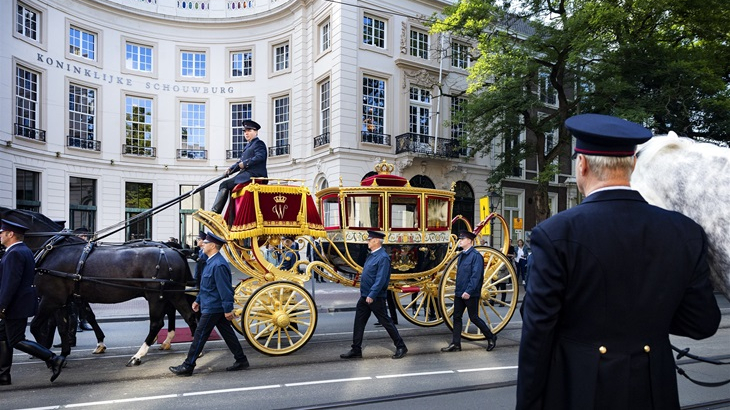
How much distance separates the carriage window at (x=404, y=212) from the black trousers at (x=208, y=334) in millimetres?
3437

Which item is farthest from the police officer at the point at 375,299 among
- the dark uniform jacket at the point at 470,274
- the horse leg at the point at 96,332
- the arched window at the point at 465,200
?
the arched window at the point at 465,200

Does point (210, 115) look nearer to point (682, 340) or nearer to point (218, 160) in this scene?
point (218, 160)

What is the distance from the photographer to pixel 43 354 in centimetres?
618

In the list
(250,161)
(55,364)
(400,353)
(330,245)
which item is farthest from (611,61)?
(55,364)

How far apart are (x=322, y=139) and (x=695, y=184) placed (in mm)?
22081

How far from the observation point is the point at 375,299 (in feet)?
25.6

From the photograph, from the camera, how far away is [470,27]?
18188 mm

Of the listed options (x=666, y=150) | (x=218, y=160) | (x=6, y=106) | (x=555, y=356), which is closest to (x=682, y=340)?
(x=666, y=150)

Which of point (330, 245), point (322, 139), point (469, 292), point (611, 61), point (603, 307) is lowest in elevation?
point (469, 292)

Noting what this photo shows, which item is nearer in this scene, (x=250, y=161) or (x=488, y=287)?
(x=250, y=161)

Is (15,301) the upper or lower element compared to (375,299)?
upper

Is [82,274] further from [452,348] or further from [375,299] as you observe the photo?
[452,348]

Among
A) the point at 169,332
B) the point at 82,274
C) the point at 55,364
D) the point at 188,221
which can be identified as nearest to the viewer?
the point at 55,364

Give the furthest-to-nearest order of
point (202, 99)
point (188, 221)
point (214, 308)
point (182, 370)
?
point (202, 99) < point (188, 221) < point (214, 308) < point (182, 370)
